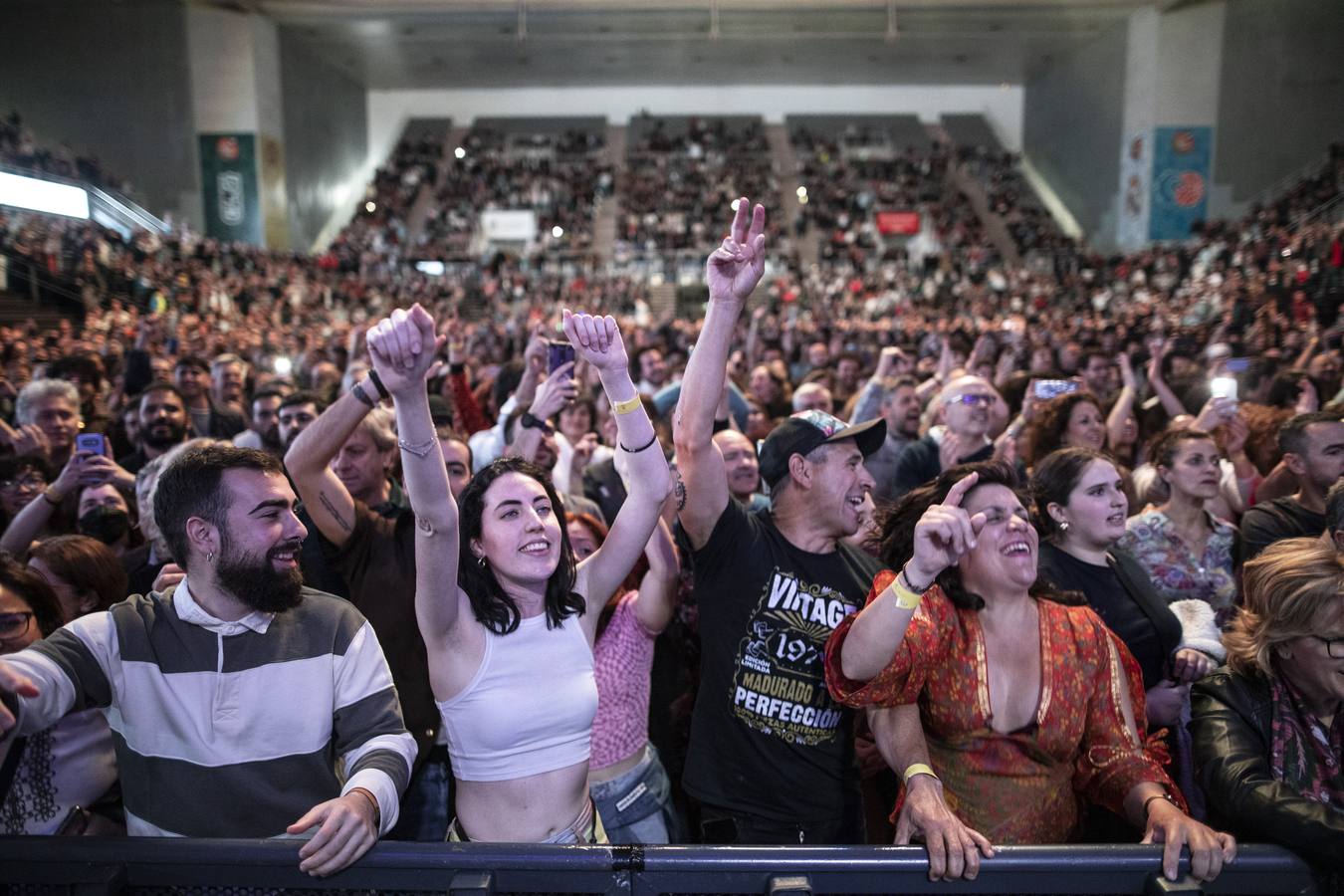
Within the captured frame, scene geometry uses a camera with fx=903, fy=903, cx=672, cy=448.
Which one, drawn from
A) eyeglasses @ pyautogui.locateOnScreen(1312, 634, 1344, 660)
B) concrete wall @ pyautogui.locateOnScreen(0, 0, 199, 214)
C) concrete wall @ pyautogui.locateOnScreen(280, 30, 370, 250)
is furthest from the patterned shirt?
concrete wall @ pyautogui.locateOnScreen(280, 30, 370, 250)

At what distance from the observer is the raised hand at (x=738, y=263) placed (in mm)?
2162

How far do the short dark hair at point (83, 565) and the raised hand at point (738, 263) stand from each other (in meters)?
1.76

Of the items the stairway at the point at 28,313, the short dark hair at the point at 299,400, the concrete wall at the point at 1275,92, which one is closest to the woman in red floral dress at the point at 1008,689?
the short dark hair at the point at 299,400

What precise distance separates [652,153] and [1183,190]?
16.0 metres

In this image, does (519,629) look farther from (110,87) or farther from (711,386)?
(110,87)

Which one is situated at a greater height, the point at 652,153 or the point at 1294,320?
the point at 652,153

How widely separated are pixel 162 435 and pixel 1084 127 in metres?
26.7

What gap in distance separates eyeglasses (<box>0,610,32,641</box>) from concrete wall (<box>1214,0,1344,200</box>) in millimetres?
24376

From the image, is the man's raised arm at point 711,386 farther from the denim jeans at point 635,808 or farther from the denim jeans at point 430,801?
the denim jeans at point 430,801

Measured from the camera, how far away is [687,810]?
2732mm

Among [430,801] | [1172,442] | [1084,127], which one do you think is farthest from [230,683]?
[1084,127]

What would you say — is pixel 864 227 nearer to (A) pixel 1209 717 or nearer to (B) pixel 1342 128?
(B) pixel 1342 128

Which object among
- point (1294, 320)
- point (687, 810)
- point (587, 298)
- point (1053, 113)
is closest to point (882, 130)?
point (1053, 113)

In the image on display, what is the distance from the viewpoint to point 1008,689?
1.83 metres
